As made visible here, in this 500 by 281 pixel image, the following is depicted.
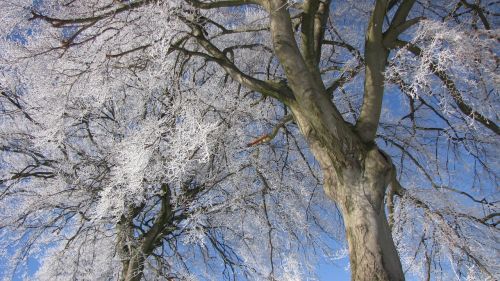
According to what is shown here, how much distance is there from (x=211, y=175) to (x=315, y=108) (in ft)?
11.0

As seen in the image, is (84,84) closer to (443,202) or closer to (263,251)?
(443,202)

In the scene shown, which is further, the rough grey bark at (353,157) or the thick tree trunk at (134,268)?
the thick tree trunk at (134,268)

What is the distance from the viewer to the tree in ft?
Answer: 10.7

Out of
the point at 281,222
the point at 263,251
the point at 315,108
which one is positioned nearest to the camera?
the point at 315,108

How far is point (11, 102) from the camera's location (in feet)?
23.0

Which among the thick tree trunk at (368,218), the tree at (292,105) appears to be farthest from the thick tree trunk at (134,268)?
the thick tree trunk at (368,218)

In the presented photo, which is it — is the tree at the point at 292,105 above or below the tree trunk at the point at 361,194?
above

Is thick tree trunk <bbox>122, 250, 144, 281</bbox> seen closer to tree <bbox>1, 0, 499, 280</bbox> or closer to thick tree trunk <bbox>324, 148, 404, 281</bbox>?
tree <bbox>1, 0, 499, 280</bbox>

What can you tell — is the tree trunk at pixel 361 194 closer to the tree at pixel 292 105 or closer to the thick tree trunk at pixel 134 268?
the tree at pixel 292 105

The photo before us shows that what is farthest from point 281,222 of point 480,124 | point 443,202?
point 480,124

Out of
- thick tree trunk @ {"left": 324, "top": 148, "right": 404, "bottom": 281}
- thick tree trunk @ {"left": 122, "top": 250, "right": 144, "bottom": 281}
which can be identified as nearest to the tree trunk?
thick tree trunk @ {"left": 324, "top": 148, "right": 404, "bottom": 281}

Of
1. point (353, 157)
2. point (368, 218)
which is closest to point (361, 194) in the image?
point (368, 218)

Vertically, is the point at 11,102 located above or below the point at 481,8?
above

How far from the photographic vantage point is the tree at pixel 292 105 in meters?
3.26
